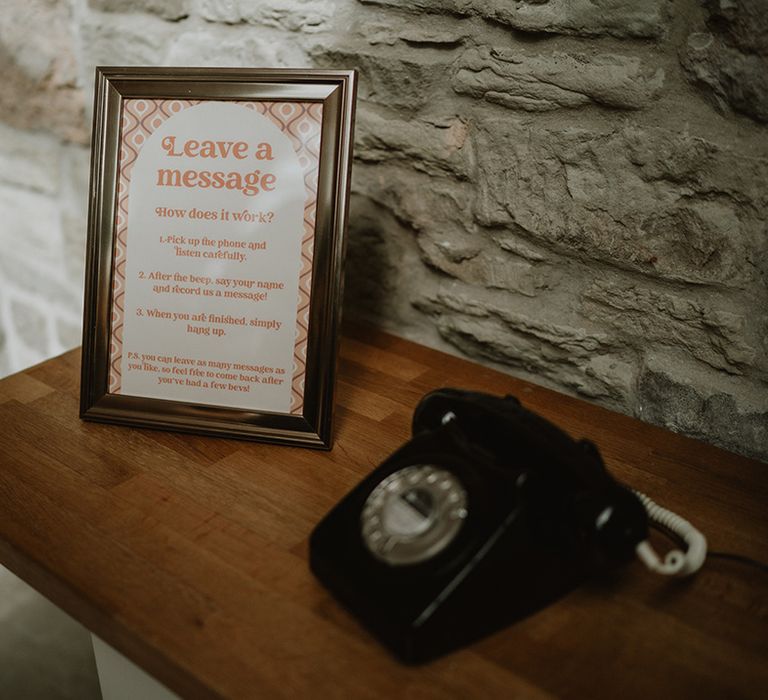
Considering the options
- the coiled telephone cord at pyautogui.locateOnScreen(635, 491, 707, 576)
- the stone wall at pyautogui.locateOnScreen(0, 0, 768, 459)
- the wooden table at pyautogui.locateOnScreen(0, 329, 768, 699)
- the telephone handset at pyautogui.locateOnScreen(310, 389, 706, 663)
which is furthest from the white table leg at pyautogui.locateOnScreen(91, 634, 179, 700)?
the stone wall at pyautogui.locateOnScreen(0, 0, 768, 459)

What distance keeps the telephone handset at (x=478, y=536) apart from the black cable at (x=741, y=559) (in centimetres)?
6

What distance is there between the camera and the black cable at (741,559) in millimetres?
758

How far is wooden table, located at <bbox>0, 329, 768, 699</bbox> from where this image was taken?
24.2 inches

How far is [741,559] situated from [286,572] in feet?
1.61

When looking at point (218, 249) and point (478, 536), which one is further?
point (218, 249)

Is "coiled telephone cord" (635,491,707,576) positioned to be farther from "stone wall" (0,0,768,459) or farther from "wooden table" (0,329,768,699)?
"stone wall" (0,0,768,459)

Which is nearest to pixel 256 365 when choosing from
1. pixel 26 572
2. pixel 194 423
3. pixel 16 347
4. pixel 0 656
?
Result: pixel 194 423

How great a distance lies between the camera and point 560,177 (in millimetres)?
998

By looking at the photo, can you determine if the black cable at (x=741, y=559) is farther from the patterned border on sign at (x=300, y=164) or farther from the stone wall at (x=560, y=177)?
the patterned border on sign at (x=300, y=164)

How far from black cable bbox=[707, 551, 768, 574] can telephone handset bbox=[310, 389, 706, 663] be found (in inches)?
2.5

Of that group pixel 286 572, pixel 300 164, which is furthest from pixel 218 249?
pixel 286 572

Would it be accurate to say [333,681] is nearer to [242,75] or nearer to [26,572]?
[26,572]

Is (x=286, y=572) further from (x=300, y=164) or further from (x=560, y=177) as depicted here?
(x=560, y=177)

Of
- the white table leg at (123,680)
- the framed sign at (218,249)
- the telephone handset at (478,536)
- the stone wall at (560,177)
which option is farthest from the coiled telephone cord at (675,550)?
the white table leg at (123,680)
